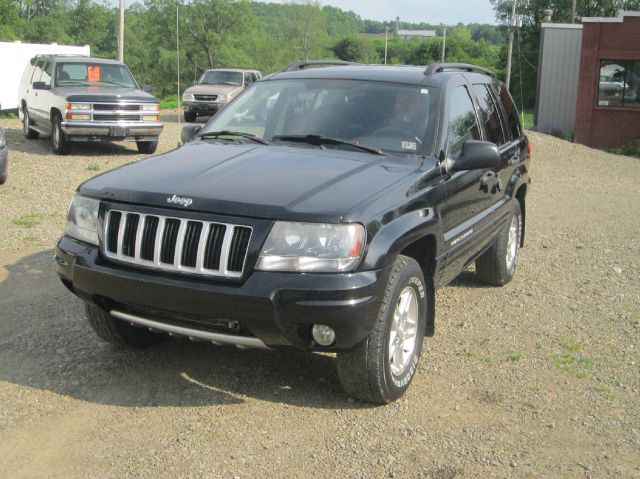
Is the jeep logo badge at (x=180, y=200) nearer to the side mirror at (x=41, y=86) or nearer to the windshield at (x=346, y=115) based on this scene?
the windshield at (x=346, y=115)

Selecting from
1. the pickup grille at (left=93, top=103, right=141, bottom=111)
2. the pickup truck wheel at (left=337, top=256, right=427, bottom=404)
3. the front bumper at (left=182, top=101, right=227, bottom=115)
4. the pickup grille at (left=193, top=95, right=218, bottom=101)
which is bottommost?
the pickup truck wheel at (left=337, top=256, right=427, bottom=404)

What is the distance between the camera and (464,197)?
528 centimetres

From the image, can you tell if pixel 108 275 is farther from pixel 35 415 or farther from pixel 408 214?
pixel 408 214

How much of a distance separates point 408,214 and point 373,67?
188cm

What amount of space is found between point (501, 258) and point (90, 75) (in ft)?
36.8

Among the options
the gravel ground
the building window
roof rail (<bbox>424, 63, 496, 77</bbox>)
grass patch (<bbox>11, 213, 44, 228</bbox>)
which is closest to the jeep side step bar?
the gravel ground

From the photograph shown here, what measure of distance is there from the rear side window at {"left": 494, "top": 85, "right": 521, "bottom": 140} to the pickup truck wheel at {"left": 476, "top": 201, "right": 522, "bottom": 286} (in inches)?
24.9

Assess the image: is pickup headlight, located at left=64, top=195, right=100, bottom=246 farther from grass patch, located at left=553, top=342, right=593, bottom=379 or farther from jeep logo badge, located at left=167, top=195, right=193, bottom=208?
grass patch, located at left=553, top=342, right=593, bottom=379

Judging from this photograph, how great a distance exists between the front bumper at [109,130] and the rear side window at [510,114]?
9.20m

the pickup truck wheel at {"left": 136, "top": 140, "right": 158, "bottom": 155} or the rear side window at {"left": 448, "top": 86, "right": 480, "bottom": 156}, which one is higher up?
the rear side window at {"left": 448, "top": 86, "right": 480, "bottom": 156}

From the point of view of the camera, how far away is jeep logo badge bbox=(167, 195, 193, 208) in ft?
13.0

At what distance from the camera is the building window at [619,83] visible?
2219cm

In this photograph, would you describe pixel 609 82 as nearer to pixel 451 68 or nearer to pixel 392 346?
pixel 451 68

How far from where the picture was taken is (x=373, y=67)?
228 inches
